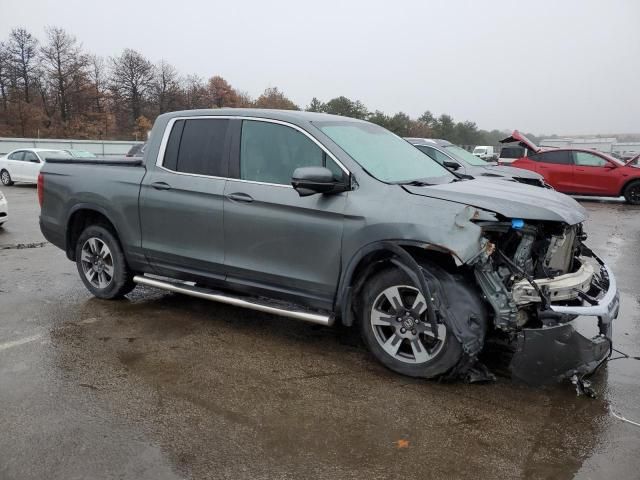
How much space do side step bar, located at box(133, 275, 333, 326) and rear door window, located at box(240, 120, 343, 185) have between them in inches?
39.2

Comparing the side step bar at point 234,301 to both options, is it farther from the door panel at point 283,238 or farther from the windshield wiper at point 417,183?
the windshield wiper at point 417,183

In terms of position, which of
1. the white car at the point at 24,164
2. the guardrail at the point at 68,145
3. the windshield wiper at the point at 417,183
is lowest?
the guardrail at the point at 68,145

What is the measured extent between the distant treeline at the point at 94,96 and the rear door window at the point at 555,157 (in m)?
44.6

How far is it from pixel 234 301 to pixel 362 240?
1.28 meters

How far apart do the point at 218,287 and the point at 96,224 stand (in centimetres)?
172

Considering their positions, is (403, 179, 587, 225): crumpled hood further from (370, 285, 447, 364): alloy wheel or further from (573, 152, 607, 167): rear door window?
(573, 152, 607, 167): rear door window

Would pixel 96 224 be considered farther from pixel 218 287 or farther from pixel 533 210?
pixel 533 210

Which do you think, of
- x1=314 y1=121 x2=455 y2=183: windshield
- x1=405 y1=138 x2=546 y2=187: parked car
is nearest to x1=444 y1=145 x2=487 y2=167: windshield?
x1=405 y1=138 x2=546 y2=187: parked car

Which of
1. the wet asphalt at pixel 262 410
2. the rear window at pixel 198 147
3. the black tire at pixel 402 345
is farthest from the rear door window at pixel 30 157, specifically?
the black tire at pixel 402 345

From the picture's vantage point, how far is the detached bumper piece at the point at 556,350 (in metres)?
3.35

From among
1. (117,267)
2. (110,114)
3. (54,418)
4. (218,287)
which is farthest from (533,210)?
(110,114)

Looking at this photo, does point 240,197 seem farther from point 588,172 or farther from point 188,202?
point 588,172

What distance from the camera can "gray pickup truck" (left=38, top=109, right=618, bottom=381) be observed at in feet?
11.5

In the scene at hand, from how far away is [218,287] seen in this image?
15.7ft
